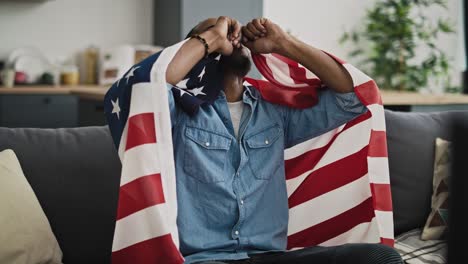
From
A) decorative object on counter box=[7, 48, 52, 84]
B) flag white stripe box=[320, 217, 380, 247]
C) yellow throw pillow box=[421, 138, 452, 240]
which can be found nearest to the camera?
flag white stripe box=[320, 217, 380, 247]

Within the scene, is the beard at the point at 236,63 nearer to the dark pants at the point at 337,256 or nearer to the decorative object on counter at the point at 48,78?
the dark pants at the point at 337,256

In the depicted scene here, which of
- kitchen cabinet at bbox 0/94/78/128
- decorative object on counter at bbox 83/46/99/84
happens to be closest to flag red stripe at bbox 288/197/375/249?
kitchen cabinet at bbox 0/94/78/128

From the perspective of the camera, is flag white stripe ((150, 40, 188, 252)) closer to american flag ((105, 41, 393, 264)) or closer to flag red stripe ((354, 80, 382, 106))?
american flag ((105, 41, 393, 264))

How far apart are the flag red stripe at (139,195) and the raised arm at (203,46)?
12.0 inches

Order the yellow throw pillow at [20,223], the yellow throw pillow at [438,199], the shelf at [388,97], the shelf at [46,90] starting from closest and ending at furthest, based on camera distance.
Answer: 1. the yellow throw pillow at [20,223]
2. the yellow throw pillow at [438,199]
3. the shelf at [388,97]
4. the shelf at [46,90]

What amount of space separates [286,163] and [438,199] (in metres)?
0.71

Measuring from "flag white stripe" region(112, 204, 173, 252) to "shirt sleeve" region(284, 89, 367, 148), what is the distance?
56cm

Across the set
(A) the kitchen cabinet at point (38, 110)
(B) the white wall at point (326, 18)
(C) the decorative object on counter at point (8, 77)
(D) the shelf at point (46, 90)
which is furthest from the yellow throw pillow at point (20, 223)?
(B) the white wall at point (326, 18)

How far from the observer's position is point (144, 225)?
5.60 feet

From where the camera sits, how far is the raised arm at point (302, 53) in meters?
2.01

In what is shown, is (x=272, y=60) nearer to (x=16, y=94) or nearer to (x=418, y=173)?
(x=418, y=173)

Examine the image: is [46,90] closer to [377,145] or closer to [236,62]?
[236,62]

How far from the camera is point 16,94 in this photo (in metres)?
4.77

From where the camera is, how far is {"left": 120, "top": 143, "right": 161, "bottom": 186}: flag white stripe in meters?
1.71
